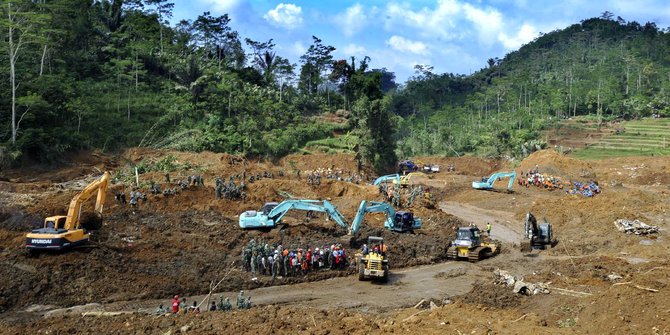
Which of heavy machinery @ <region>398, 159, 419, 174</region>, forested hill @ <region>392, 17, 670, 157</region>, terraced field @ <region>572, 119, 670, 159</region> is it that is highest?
forested hill @ <region>392, 17, 670, 157</region>

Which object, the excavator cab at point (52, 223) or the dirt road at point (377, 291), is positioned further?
the excavator cab at point (52, 223)

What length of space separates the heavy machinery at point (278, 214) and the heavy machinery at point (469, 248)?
5.64 m

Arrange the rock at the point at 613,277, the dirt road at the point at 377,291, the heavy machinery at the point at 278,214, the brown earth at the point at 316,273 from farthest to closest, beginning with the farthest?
the heavy machinery at the point at 278,214 < the rock at the point at 613,277 < the dirt road at the point at 377,291 < the brown earth at the point at 316,273

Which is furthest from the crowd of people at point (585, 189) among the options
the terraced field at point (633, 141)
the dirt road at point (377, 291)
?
the terraced field at point (633, 141)

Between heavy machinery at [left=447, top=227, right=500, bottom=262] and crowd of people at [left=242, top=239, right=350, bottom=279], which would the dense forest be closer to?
crowd of people at [left=242, top=239, right=350, bottom=279]

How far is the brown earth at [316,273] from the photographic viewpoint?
46.6 feet

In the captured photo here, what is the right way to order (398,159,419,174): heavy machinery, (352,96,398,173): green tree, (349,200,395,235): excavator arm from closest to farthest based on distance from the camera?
(349,200,395,235): excavator arm
(352,96,398,173): green tree
(398,159,419,174): heavy machinery

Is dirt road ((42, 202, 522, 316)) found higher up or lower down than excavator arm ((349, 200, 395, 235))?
lower down

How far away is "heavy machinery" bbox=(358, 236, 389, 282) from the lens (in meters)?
20.4

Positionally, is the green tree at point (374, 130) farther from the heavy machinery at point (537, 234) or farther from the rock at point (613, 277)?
the rock at point (613, 277)

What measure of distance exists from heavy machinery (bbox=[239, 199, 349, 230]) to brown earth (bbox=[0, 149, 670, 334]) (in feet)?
1.99

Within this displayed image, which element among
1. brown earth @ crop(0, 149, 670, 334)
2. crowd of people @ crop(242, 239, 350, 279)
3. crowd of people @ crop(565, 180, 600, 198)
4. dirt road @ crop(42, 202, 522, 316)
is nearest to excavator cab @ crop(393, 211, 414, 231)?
brown earth @ crop(0, 149, 670, 334)

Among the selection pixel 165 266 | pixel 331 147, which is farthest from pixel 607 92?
pixel 165 266

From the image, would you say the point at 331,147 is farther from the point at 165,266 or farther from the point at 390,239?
the point at 165,266
